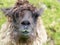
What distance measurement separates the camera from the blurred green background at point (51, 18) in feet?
31.3

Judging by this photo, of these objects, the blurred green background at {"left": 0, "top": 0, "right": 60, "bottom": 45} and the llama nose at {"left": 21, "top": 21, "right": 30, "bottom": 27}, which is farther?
the blurred green background at {"left": 0, "top": 0, "right": 60, "bottom": 45}

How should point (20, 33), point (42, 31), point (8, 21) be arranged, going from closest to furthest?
point (20, 33), point (8, 21), point (42, 31)

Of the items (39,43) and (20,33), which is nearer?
(20,33)

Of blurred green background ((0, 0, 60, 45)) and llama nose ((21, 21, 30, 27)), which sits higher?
llama nose ((21, 21, 30, 27))

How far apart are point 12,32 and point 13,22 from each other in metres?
0.22

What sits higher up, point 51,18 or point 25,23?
point 25,23

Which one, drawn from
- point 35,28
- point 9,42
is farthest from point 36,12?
point 9,42

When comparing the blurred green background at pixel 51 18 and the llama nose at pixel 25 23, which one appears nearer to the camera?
the llama nose at pixel 25 23

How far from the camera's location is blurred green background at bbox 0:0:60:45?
375 inches

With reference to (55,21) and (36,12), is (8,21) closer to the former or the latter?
(36,12)

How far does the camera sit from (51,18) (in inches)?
413

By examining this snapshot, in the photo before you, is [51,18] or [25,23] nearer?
[25,23]

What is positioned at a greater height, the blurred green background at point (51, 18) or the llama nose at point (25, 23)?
the llama nose at point (25, 23)

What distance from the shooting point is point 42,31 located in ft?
27.4
